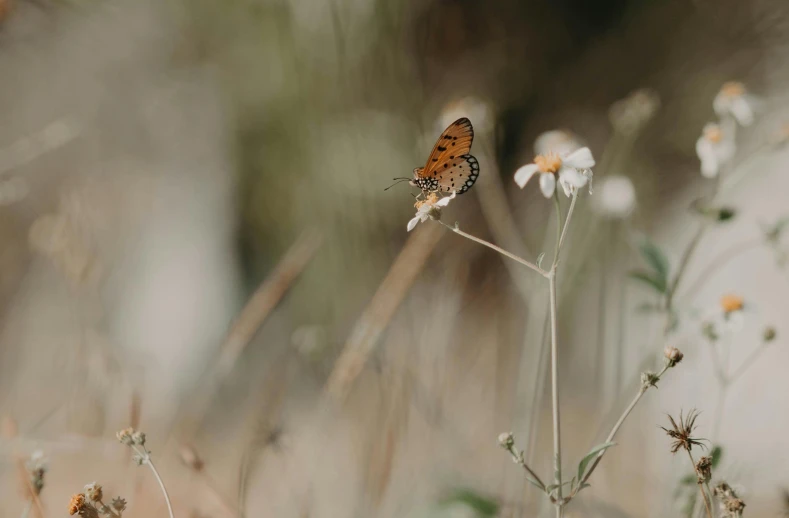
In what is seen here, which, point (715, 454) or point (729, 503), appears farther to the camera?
point (715, 454)

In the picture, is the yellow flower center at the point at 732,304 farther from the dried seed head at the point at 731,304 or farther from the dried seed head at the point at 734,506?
the dried seed head at the point at 734,506

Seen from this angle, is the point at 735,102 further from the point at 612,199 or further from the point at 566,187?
the point at 566,187

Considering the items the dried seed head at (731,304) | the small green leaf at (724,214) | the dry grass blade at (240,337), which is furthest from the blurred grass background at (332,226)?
the small green leaf at (724,214)

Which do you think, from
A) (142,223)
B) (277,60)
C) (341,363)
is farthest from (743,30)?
(142,223)

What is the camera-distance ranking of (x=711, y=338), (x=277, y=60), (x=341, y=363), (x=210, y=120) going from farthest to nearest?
(x=210, y=120) < (x=277, y=60) < (x=341, y=363) < (x=711, y=338)

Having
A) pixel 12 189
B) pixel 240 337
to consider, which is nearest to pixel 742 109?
pixel 240 337

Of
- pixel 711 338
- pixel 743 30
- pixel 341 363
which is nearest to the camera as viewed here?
pixel 711 338

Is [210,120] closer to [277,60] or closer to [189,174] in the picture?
[189,174]

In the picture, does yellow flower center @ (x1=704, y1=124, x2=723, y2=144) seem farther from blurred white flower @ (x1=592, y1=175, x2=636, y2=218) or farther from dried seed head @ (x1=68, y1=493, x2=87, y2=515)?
dried seed head @ (x1=68, y1=493, x2=87, y2=515)
